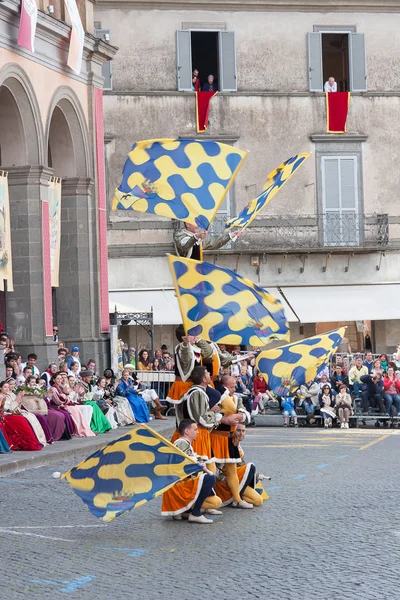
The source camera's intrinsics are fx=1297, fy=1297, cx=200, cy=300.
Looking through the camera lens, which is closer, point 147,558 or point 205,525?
point 147,558

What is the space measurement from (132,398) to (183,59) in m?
15.3

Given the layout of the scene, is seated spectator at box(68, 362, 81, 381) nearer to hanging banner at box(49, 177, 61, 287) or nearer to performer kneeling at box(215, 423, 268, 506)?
hanging banner at box(49, 177, 61, 287)

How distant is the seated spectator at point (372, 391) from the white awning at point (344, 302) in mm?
9468

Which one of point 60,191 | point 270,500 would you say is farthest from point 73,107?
point 270,500

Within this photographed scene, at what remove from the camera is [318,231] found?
38844 millimetres

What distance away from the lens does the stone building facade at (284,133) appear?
3794 cm

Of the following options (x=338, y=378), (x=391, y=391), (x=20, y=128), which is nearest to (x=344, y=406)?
(x=391, y=391)

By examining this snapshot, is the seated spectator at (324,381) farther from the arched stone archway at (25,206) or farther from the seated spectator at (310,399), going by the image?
the arched stone archway at (25,206)

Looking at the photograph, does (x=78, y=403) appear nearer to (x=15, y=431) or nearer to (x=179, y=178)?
(x=15, y=431)

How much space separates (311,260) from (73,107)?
12.2m

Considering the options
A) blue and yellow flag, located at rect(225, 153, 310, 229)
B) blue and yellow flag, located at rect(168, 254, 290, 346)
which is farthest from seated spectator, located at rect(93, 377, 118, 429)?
blue and yellow flag, located at rect(168, 254, 290, 346)

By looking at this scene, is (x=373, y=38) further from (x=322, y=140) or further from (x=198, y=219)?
(x=198, y=219)

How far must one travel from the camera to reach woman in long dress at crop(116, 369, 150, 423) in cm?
2548

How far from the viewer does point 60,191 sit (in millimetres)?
27797
